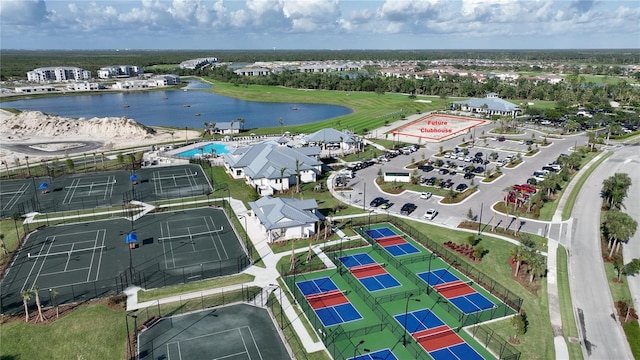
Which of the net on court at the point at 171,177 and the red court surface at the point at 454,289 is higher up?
the net on court at the point at 171,177

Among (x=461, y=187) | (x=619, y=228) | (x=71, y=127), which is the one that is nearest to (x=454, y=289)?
(x=619, y=228)

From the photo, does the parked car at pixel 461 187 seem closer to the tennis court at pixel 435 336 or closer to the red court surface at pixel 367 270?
the red court surface at pixel 367 270

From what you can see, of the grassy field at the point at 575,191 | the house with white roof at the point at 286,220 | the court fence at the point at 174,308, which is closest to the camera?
the court fence at the point at 174,308

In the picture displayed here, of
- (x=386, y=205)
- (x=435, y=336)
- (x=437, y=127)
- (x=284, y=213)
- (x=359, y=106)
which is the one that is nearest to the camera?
(x=435, y=336)

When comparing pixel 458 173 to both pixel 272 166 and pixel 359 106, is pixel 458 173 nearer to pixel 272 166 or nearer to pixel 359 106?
pixel 272 166

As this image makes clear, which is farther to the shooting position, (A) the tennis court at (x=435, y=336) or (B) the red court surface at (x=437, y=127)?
(B) the red court surface at (x=437, y=127)

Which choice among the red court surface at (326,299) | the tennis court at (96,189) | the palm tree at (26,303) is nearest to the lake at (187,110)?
the tennis court at (96,189)

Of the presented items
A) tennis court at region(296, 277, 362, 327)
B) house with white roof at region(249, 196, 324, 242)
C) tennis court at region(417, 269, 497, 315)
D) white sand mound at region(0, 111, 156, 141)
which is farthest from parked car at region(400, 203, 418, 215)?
white sand mound at region(0, 111, 156, 141)
